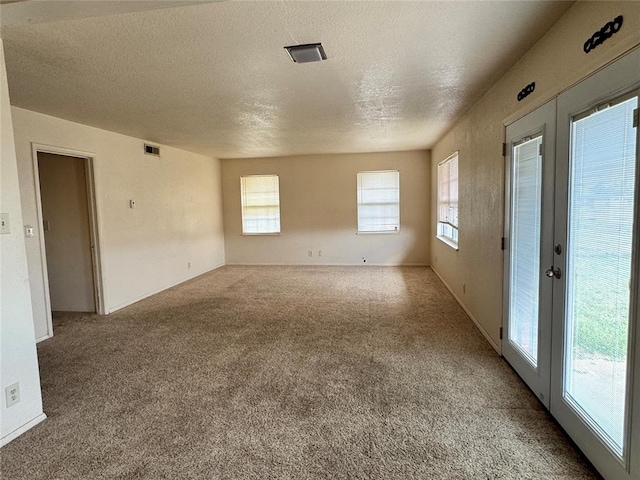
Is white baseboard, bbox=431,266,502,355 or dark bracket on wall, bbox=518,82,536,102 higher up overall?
dark bracket on wall, bbox=518,82,536,102

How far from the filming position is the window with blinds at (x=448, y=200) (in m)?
5.21

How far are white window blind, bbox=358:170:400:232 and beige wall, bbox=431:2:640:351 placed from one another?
72.5 inches

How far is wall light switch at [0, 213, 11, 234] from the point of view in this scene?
80.5 inches

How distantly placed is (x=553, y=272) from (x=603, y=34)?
48.7 inches

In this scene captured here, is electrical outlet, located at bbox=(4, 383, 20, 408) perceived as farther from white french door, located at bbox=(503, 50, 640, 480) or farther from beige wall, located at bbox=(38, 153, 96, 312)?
→ white french door, located at bbox=(503, 50, 640, 480)

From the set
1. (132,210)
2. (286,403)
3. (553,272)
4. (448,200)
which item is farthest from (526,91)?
(132,210)

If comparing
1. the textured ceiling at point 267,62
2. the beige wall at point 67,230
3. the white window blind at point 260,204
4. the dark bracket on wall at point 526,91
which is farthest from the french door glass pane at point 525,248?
the white window blind at point 260,204

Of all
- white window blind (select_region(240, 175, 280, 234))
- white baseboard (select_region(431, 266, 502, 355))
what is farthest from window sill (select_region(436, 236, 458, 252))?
white window blind (select_region(240, 175, 280, 234))

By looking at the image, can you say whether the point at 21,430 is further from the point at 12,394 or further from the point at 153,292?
the point at 153,292

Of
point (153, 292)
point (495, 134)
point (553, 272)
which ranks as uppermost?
point (495, 134)

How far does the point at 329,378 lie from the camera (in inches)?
108

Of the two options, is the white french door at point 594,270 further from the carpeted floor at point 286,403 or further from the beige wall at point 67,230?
the beige wall at point 67,230

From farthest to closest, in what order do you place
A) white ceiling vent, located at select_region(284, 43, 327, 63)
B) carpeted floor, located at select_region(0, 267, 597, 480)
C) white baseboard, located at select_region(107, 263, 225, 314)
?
1. white baseboard, located at select_region(107, 263, 225, 314)
2. white ceiling vent, located at select_region(284, 43, 327, 63)
3. carpeted floor, located at select_region(0, 267, 597, 480)

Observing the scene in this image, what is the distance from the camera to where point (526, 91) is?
249 cm
